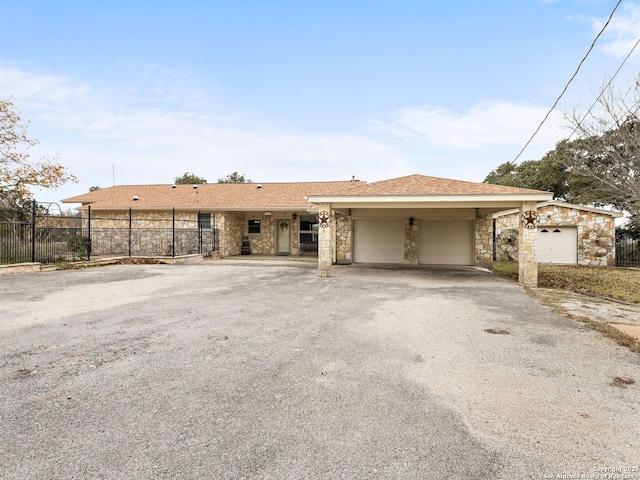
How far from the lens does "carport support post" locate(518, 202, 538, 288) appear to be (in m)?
10.4

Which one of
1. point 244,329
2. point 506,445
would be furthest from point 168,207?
point 506,445

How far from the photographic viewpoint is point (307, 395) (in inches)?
120

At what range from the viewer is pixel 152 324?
5.36 m

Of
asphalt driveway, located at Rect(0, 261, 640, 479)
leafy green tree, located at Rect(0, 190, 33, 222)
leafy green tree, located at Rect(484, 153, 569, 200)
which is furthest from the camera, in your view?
leafy green tree, located at Rect(484, 153, 569, 200)

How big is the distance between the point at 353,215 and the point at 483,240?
243 inches

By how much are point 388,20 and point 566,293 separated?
1077 cm

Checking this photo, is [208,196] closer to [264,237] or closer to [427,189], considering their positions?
[264,237]

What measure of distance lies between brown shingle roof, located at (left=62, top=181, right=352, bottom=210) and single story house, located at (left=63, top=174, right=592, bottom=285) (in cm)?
6

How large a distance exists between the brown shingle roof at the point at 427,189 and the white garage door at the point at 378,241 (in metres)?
4.21

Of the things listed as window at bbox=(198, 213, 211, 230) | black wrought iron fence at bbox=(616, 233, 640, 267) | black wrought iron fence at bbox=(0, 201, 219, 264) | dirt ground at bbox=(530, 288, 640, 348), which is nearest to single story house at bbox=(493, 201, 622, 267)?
black wrought iron fence at bbox=(616, 233, 640, 267)

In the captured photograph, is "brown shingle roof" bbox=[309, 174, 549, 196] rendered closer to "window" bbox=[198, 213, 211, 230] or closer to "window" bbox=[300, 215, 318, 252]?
"window" bbox=[300, 215, 318, 252]

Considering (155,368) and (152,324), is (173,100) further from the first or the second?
(155,368)

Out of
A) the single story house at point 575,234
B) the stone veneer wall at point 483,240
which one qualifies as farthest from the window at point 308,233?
the single story house at point 575,234

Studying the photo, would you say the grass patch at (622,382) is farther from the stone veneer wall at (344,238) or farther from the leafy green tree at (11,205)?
the leafy green tree at (11,205)
